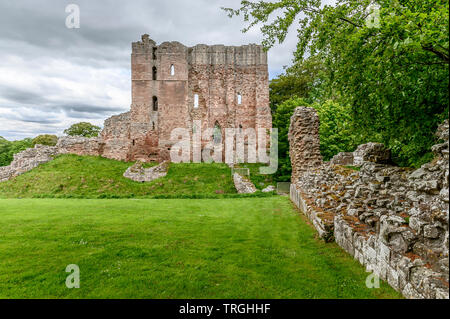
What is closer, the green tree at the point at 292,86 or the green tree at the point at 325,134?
the green tree at the point at 325,134

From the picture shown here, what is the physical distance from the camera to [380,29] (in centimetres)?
417

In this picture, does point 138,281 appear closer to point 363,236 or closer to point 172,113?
point 363,236

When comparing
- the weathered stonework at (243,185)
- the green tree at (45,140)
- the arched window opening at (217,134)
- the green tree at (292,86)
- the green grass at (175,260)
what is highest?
the green tree at (292,86)

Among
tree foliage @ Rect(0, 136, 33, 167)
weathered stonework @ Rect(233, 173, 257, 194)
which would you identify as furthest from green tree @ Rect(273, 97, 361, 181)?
tree foliage @ Rect(0, 136, 33, 167)

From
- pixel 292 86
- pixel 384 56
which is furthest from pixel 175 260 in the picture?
pixel 292 86

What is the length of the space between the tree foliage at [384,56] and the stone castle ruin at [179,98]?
26.0 m

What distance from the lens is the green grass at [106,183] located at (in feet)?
60.0

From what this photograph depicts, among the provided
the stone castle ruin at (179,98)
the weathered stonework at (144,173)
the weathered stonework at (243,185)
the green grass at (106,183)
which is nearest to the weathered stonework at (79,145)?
the stone castle ruin at (179,98)

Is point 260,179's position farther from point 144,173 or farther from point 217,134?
point 217,134

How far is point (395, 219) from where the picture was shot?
401 centimetres

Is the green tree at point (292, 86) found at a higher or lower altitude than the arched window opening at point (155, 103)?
higher

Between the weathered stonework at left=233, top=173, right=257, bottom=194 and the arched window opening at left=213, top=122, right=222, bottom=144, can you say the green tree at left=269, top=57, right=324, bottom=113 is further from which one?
the weathered stonework at left=233, top=173, right=257, bottom=194

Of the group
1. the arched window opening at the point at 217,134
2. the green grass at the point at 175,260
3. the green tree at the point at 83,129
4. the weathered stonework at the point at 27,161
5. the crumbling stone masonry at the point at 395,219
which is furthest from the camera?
the green tree at the point at 83,129

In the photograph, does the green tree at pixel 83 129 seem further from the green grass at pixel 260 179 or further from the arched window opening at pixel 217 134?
the green grass at pixel 260 179
